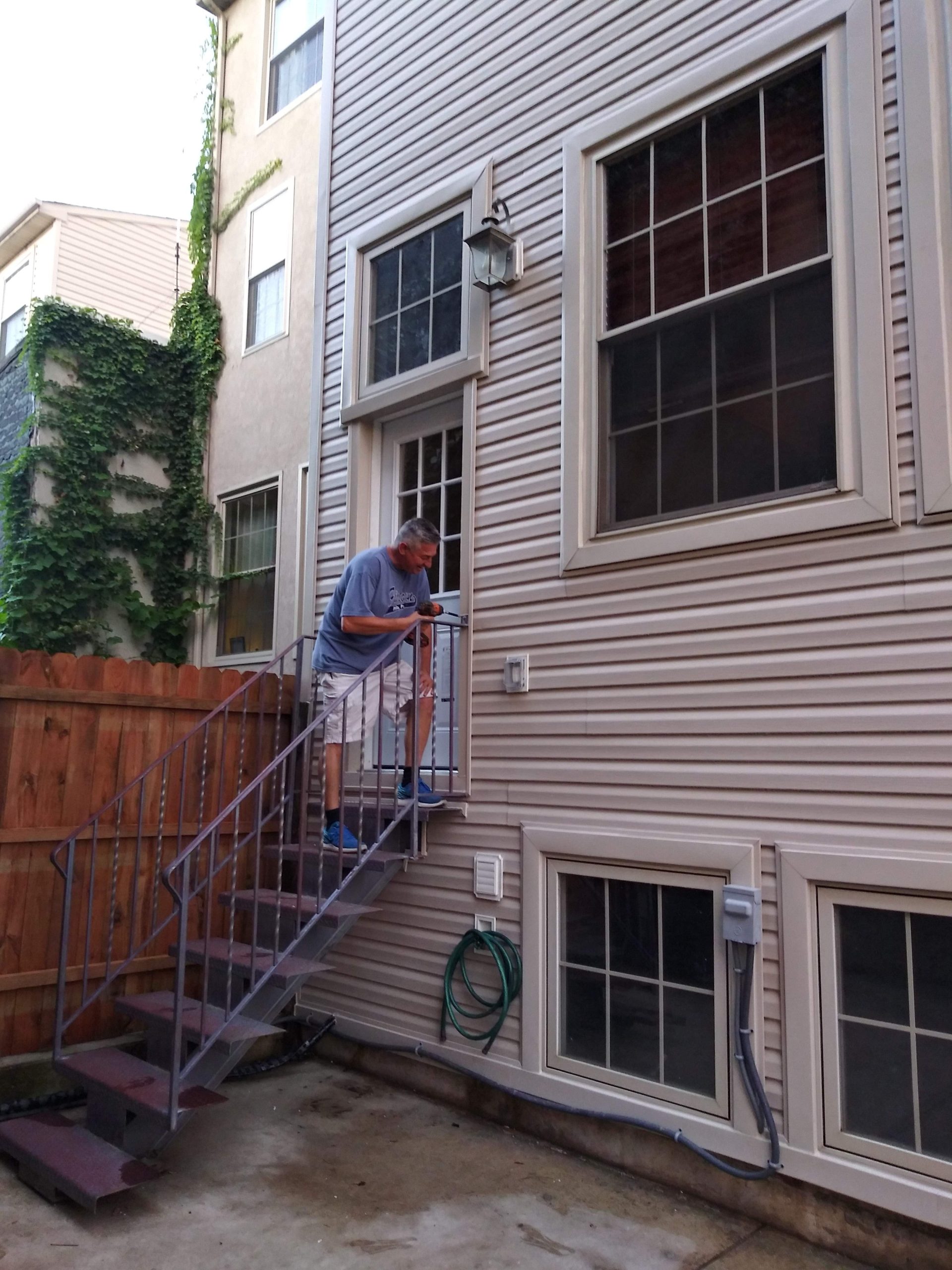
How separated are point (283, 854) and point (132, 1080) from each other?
1203 mm

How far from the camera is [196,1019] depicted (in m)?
3.76

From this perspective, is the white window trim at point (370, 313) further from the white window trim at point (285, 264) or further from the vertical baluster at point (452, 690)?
the white window trim at point (285, 264)

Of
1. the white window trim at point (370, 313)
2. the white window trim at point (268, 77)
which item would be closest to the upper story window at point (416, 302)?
the white window trim at point (370, 313)

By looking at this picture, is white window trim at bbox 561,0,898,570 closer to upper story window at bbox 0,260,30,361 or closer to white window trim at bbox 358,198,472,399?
white window trim at bbox 358,198,472,399

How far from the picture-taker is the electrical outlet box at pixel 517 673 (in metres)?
4.41

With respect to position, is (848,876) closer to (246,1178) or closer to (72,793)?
(246,1178)

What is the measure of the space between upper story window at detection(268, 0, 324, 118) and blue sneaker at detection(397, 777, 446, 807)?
6642 millimetres

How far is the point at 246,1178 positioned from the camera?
12.0 feet

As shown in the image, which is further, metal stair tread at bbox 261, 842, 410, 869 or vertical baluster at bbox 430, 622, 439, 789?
vertical baluster at bbox 430, 622, 439, 789

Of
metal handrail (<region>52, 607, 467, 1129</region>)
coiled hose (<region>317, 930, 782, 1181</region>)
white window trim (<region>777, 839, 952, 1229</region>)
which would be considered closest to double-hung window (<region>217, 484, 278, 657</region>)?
metal handrail (<region>52, 607, 467, 1129</region>)

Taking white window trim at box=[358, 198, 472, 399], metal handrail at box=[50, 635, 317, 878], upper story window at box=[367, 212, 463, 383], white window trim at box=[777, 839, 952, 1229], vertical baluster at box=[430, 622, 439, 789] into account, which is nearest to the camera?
white window trim at box=[777, 839, 952, 1229]

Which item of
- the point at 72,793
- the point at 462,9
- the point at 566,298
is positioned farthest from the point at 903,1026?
the point at 462,9

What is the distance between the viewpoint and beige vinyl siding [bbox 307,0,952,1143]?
328 centimetres

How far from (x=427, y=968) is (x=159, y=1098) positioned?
151 centimetres
